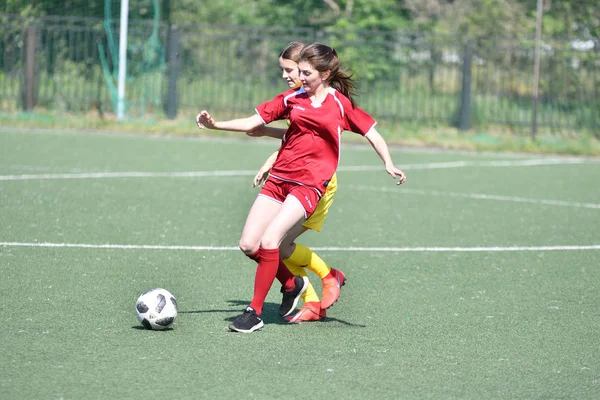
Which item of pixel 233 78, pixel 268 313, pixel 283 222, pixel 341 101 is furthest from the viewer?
pixel 233 78

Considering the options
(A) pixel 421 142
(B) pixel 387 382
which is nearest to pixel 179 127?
(A) pixel 421 142

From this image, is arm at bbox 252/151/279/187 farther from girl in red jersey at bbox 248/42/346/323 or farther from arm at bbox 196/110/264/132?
arm at bbox 196/110/264/132

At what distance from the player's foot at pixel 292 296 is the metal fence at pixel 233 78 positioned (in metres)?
16.1

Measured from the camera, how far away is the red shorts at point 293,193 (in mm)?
6309

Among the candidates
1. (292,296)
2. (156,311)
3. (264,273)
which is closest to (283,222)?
(264,273)

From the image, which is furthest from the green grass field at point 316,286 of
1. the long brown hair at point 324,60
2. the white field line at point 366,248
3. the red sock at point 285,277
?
the long brown hair at point 324,60

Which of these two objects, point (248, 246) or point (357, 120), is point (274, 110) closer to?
point (357, 120)

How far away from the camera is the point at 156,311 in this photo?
605 cm

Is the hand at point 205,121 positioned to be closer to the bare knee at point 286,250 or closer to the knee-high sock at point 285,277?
the bare knee at point 286,250

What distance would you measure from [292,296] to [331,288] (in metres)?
0.26

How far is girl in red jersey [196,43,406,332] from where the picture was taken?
628 cm

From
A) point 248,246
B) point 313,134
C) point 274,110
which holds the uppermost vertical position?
point 274,110

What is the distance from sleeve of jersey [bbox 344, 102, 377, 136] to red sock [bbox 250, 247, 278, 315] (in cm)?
95

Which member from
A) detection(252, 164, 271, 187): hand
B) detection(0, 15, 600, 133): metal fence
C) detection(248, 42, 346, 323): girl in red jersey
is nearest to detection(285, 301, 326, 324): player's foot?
detection(248, 42, 346, 323): girl in red jersey
